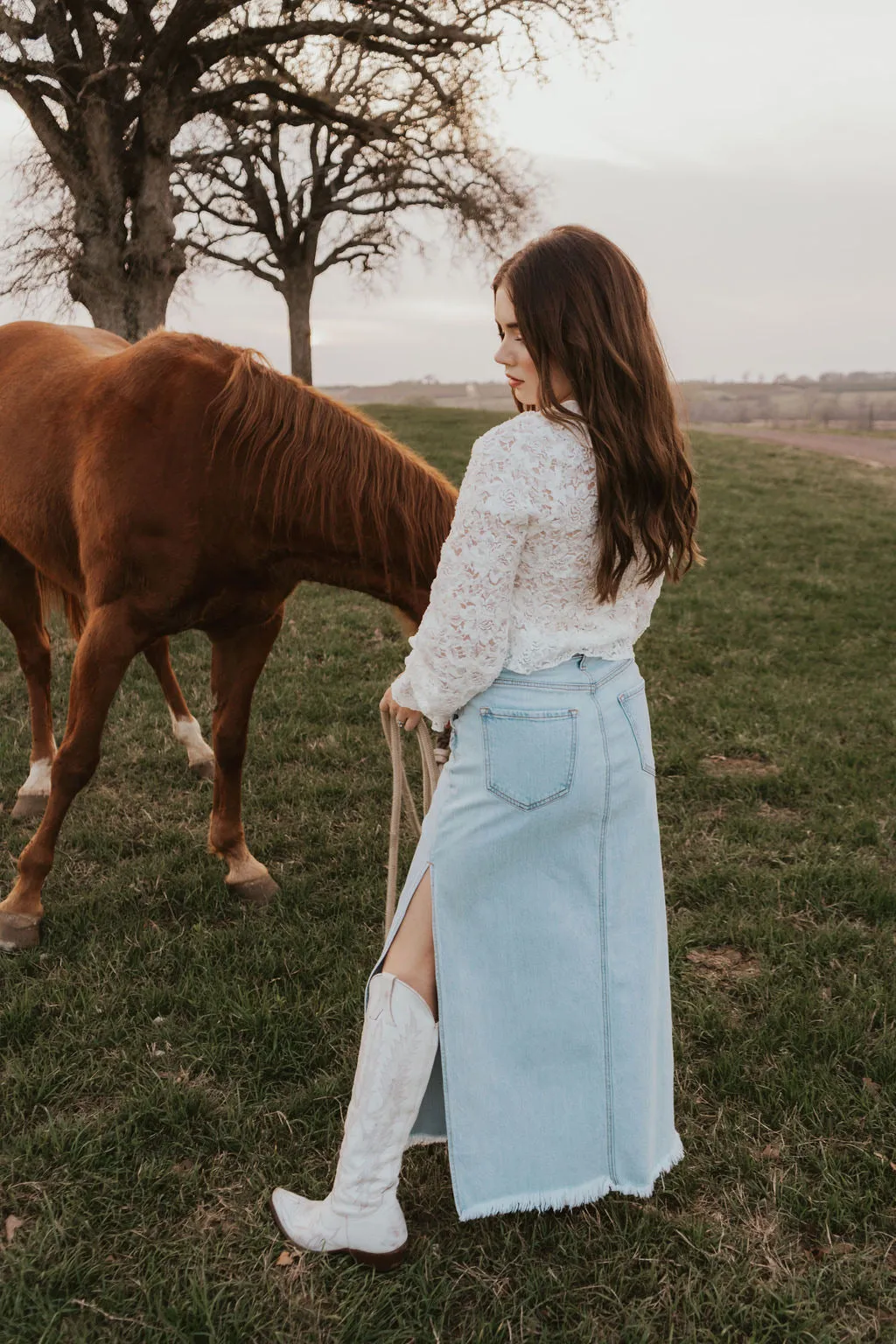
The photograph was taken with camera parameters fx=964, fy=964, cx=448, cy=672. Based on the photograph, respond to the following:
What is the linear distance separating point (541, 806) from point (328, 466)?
4.79ft

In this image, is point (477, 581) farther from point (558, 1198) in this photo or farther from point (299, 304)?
point (299, 304)

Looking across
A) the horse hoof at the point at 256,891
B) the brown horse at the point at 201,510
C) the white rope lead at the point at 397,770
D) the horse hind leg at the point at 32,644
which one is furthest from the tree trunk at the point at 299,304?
the white rope lead at the point at 397,770

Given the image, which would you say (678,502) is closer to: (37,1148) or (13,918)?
(37,1148)

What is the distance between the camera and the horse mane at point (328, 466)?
110 inches

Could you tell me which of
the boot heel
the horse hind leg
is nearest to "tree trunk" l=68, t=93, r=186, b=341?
the horse hind leg

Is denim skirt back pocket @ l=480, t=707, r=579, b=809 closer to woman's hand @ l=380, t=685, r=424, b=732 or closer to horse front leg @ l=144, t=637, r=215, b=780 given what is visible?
woman's hand @ l=380, t=685, r=424, b=732

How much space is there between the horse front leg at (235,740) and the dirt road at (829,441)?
1638cm

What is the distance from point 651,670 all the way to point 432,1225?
454 cm

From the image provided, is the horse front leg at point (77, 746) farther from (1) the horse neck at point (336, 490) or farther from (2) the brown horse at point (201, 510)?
(1) the horse neck at point (336, 490)

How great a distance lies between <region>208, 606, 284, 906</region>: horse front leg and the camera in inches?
138

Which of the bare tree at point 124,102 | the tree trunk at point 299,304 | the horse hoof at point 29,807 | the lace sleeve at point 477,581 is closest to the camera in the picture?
the lace sleeve at point 477,581

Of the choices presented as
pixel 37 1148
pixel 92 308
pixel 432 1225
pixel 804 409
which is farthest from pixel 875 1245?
pixel 804 409

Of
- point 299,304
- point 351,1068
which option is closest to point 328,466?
point 351,1068

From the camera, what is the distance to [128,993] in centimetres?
291
